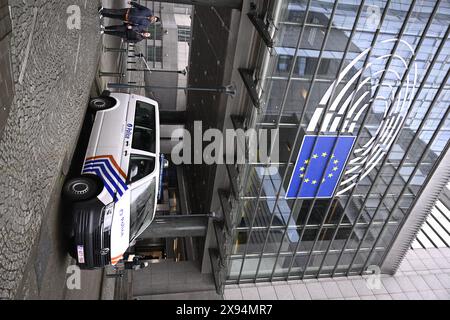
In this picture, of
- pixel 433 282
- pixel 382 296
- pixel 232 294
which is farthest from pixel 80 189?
pixel 433 282

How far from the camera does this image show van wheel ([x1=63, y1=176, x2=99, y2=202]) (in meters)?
4.82

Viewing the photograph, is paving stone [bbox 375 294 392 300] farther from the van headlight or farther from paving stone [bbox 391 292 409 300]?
the van headlight

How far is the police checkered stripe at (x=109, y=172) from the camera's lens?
5145 millimetres

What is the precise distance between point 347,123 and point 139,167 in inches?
219

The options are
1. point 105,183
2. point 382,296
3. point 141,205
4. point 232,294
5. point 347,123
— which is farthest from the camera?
point 382,296

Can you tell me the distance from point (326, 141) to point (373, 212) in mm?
3481

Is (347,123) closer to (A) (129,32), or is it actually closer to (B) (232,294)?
(A) (129,32)

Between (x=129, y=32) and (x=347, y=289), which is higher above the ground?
(x=129, y=32)

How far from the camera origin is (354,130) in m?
9.27

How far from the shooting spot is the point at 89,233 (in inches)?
186

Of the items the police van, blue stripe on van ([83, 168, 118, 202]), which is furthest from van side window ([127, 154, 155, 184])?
blue stripe on van ([83, 168, 118, 202])

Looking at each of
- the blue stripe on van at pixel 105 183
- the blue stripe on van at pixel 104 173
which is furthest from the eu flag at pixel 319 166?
the blue stripe on van at pixel 105 183

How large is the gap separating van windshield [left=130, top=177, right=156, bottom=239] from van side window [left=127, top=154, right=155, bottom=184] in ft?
0.53
